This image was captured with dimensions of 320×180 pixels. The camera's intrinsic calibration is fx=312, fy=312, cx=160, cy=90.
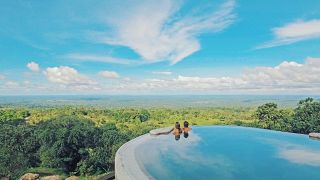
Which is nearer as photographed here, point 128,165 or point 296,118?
point 128,165

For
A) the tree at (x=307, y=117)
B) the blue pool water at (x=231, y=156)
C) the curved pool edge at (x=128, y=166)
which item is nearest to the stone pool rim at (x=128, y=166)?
the curved pool edge at (x=128, y=166)

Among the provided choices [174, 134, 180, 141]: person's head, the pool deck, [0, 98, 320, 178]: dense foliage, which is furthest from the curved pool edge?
[0, 98, 320, 178]: dense foliage

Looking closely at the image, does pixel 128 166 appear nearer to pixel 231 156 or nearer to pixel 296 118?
pixel 231 156

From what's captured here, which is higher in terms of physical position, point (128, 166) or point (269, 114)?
point (269, 114)

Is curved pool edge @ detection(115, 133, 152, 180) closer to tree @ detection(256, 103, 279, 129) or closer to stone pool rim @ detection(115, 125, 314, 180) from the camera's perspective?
stone pool rim @ detection(115, 125, 314, 180)

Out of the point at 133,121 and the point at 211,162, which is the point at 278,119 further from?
the point at 133,121

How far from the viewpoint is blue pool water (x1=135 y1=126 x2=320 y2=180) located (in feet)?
30.3

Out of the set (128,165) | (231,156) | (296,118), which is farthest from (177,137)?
(296,118)

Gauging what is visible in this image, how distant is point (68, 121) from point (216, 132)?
15.2m

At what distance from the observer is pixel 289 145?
13562mm

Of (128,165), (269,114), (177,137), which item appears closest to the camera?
(128,165)

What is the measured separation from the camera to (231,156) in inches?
445

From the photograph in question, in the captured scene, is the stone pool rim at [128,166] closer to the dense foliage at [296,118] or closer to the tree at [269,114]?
the dense foliage at [296,118]

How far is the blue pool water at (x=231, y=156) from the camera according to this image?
9242 mm
